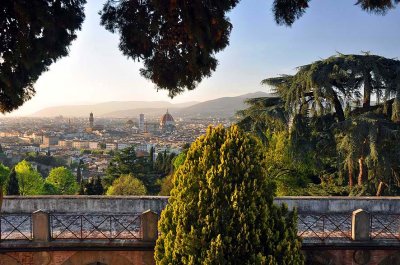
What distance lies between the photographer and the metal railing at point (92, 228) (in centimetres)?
899

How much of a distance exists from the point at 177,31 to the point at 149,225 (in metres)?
5.19

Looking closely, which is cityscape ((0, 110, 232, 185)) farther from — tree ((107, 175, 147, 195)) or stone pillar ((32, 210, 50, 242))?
stone pillar ((32, 210, 50, 242))

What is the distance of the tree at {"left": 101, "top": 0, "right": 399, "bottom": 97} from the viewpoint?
5016 millimetres

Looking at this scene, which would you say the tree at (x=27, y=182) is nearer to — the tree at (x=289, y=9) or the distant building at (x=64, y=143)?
the tree at (x=289, y=9)

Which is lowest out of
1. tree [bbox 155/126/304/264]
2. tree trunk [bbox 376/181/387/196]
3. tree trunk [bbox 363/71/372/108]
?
tree trunk [bbox 376/181/387/196]

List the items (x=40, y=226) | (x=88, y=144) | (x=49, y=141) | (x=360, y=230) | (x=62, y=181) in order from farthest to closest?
(x=49, y=141)
(x=88, y=144)
(x=62, y=181)
(x=360, y=230)
(x=40, y=226)

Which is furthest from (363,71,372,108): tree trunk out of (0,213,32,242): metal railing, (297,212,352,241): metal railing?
(0,213,32,242): metal railing

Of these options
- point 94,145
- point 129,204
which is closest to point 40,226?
point 129,204

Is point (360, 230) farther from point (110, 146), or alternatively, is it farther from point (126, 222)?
point (110, 146)

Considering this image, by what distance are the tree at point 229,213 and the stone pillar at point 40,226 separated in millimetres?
3239

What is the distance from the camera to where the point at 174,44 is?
5441 mm

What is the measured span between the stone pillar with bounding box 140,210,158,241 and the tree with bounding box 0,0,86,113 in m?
4.17

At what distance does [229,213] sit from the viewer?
6758 millimetres

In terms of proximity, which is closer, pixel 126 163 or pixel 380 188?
pixel 380 188
